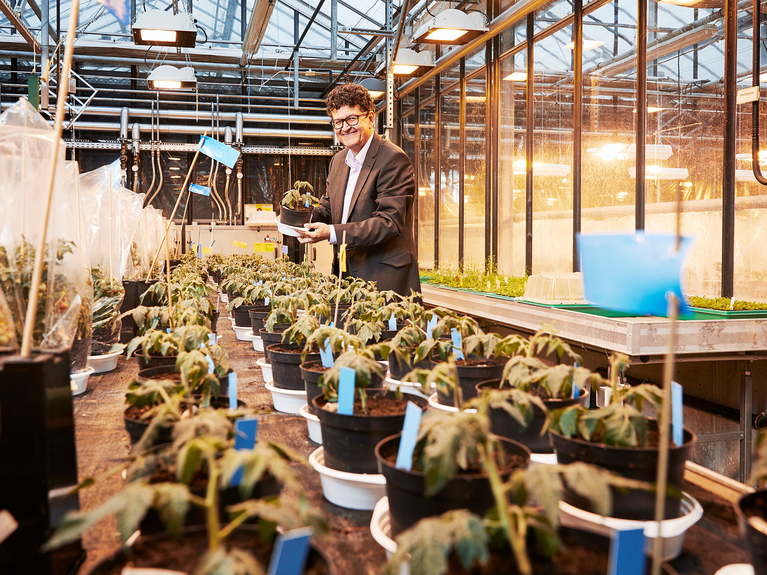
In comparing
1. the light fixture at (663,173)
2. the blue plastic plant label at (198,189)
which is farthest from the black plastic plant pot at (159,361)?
the light fixture at (663,173)

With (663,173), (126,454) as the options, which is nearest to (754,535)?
(126,454)

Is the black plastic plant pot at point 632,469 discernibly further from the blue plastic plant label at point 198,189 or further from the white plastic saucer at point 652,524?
A: the blue plastic plant label at point 198,189

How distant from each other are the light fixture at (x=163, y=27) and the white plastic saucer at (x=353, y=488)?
14.8ft

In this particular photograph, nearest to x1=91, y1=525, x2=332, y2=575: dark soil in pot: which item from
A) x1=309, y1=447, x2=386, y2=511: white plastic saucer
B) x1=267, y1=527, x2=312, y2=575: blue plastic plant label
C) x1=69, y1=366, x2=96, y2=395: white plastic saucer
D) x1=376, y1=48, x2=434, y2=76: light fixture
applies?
x1=267, y1=527, x2=312, y2=575: blue plastic plant label

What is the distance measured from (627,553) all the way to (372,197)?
218 centimetres

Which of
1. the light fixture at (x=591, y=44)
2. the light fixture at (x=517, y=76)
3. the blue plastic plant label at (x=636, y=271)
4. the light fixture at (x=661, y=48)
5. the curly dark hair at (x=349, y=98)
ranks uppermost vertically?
the light fixture at (x=517, y=76)

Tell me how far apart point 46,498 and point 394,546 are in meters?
0.38

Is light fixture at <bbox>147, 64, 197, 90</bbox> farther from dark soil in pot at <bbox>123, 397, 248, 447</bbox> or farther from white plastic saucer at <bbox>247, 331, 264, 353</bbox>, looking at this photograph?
dark soil in pot at <bbox>123, 397, 248, 447</bbox>

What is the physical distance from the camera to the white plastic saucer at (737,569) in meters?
0.65

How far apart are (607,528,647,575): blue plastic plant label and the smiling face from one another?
2.15 meters

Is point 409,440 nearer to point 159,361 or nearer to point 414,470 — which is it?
point 414,470

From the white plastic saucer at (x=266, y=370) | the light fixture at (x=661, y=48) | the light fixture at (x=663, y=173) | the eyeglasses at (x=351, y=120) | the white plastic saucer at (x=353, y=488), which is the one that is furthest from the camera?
the light fixture at (x=663, y=173)

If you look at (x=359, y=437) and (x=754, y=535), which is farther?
(x=359, y=437)

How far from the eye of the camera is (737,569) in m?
0.66
